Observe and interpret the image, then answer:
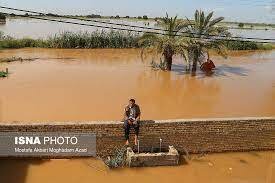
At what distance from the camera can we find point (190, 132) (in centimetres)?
1049

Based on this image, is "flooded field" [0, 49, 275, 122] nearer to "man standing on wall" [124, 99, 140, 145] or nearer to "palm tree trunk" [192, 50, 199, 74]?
"palm tree trunk" [192, 50, 199, 74]

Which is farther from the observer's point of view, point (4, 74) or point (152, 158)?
point (4, 74)

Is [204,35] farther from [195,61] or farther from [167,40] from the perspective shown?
[167,40]

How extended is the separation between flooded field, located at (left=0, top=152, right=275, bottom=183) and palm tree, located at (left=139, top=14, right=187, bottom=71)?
32.1 feet

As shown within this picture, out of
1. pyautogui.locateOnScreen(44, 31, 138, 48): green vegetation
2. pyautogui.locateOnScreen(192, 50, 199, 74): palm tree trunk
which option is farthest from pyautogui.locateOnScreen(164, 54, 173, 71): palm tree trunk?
pyautogui.locateOnScreen(44, 31, 138, 48): green vegetation

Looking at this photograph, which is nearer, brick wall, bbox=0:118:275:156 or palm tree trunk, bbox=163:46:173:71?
brick wall, bbox=0:118:275:156

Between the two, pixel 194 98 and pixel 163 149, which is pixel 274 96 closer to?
pixel 194 98

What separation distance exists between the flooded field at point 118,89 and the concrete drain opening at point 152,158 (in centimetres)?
312

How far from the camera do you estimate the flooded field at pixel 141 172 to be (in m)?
9.15

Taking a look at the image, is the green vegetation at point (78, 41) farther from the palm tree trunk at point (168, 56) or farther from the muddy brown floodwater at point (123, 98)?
Result: the palm tree trunk at point (168, 56)

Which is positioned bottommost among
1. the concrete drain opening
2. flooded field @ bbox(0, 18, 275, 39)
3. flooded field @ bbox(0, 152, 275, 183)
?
flooded field @ bbox(0, 152, 275, 183)

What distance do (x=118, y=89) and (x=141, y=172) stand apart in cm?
717

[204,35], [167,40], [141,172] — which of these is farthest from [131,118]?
[204,35]

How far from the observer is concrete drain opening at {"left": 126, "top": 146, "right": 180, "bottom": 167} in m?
9.79
